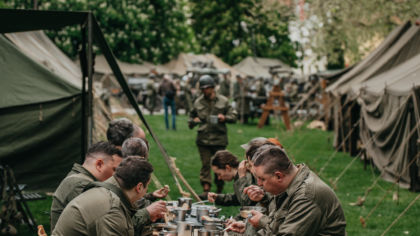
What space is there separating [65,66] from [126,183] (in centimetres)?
1105

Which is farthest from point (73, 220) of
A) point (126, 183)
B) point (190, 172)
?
point (190, 172)

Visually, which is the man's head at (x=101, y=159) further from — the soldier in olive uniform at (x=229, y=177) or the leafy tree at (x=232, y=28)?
the leafy tree at (x=232, y=28)

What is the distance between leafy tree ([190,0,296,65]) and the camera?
52.5 m

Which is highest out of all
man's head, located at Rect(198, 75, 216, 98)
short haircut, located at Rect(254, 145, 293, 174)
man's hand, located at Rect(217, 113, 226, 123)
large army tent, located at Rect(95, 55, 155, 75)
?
large army tent, located at Rect(95, 55, 155, 75)

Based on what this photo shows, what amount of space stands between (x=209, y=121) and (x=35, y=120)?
10.7 ft

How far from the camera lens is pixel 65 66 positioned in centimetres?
1482

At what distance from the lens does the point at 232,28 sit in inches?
2099

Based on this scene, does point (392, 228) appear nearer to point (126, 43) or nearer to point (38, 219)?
point (38, 219)

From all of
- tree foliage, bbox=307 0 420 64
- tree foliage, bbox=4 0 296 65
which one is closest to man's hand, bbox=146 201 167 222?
tree foliage, bbox=307 0 420 64

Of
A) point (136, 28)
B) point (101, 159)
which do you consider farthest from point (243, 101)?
point (101, 159)

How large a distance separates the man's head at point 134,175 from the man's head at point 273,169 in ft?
2.76

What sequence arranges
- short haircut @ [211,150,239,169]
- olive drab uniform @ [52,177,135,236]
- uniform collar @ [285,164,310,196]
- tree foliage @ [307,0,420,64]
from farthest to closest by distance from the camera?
1. tree foliage @ [307,0,420,64]
2. short haircut @ [211,150,239,169]
3. uniform collar @ [285,164,310,196]
4. olive drab uniform @ [52,177,135,236]

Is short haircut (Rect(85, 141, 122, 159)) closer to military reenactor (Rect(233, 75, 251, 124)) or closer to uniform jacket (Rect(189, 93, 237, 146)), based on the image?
uniform jacket (Rect(189, 93, 237, 146))

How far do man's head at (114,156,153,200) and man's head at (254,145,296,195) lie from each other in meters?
0.84
